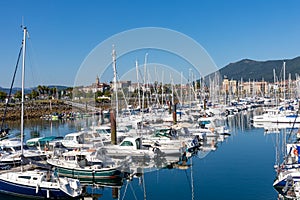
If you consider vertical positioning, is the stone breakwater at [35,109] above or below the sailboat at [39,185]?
above

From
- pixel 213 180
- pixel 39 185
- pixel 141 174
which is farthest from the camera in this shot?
pixel 141 174

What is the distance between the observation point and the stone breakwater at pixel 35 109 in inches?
2153

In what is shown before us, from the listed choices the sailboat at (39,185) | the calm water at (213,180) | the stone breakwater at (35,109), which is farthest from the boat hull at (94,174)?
the stone breakwater at (35,109)

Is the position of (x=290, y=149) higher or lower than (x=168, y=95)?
lower

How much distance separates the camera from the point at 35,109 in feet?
206

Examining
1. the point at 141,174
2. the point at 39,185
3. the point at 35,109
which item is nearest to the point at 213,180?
the point at 141,174

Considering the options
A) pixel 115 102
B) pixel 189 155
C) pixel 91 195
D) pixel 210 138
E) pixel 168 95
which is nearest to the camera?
pixel 91 195

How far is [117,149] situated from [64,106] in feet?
167

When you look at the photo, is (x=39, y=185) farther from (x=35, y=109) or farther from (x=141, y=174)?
(x=35, y=109)

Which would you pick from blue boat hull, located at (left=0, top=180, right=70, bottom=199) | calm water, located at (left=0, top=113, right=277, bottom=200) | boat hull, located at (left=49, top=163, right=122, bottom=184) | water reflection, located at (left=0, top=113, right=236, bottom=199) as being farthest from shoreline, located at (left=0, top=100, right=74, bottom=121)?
blue boat hull, located at (left=0, top=180, right=70, bottom=199)

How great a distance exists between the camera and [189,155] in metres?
20.0

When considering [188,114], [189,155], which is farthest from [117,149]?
[188,114]

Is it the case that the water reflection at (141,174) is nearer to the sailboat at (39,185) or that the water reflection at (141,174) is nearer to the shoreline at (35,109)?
the sailboat at (39,185)

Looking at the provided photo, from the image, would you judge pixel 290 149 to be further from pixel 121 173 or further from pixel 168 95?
pixel 168 95
